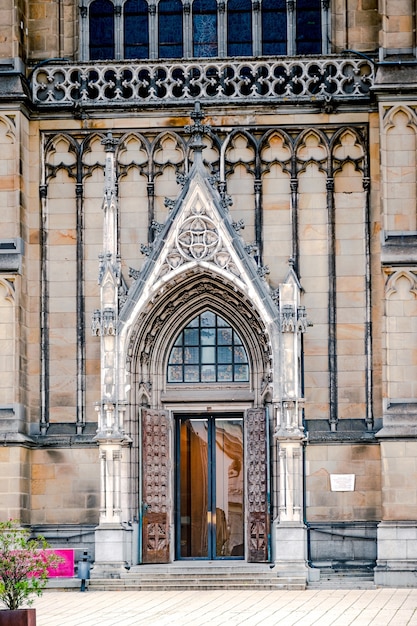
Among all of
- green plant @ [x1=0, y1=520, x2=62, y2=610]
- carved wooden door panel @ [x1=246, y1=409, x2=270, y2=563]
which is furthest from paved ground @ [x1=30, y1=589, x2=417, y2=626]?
carved wooden door panel @ [x1=246, y1=409, x2=270, y2=563]

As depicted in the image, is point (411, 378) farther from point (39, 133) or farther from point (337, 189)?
point (39, 133)

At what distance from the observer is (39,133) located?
101 feet

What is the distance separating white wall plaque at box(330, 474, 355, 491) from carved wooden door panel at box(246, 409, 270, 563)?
4.33ft

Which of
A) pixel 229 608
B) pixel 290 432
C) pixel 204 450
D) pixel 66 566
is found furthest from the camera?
pixel 204 450

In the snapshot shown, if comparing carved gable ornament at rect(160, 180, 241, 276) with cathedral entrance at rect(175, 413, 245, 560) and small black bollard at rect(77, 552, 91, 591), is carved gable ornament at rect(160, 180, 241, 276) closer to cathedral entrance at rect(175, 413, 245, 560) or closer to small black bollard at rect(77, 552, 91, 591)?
cathedral entrance at rect(175, 413, 245, 560)

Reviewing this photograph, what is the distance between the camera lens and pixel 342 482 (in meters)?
29.4

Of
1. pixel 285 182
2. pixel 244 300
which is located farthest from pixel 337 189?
pixel 244 300

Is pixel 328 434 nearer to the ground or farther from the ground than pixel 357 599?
farther from the ground

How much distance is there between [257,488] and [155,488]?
6.70 ft

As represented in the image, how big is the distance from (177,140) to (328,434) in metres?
6.70

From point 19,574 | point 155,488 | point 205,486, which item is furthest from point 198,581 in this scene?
point 19,574

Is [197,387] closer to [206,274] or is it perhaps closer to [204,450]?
[204,450]

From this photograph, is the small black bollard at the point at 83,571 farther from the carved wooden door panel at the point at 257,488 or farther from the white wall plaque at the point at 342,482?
the white wall plaque at the point at 342,482

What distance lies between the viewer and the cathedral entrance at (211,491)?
30359 mm
